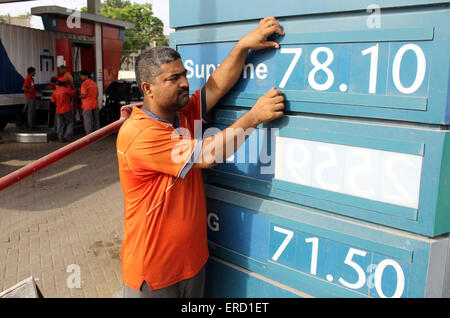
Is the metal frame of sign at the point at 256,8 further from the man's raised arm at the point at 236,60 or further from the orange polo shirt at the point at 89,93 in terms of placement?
the orange polo shirt at the point at 89,93

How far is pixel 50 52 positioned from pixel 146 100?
40.2ft

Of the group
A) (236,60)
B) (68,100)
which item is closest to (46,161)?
(236,60)

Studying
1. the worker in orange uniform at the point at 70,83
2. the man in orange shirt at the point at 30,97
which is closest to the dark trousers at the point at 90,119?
the worker in orange uniform at the point at 70,83

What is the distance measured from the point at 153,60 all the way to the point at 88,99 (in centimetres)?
949

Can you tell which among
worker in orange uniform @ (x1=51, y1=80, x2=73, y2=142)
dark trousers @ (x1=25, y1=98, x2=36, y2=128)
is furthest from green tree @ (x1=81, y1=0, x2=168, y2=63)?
worker in orange uniform @ (x1=51, y1=80, x2=73, y2=142)

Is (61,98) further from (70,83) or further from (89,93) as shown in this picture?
(70,83)

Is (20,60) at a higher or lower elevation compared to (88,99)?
higher

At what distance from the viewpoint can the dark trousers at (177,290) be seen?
202 cm

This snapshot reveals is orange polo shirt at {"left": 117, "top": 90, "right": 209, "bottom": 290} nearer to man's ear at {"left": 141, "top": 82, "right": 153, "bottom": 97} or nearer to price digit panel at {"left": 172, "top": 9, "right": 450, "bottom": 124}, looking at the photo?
man's ear at {"left": 141, "top": 82, "right": 153, "bottom": 97}

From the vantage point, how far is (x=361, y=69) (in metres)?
1.64

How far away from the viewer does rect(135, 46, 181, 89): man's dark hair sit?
1.93 m

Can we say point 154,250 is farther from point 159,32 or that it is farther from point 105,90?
point 159,32

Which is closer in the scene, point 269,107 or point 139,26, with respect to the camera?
point 269,107
